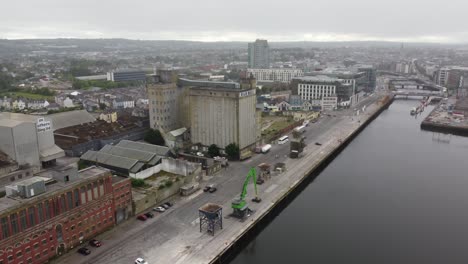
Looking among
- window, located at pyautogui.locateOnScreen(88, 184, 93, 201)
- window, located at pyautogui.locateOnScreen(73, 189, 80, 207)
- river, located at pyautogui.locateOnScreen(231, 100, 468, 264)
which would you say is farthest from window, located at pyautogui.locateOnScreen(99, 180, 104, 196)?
river, located at pyautogui.locateOnScreen(231, 100, 468, 264)

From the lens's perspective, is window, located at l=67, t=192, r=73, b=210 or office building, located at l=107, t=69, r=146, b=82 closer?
window, located at l=67, t=192, r=73, b=210

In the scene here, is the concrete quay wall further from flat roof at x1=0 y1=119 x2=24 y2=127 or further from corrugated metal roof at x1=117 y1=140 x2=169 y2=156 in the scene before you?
flat roof at x1=0 y1=119 x2=24 y2=127

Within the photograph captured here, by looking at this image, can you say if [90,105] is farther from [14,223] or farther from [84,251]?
[14,223]

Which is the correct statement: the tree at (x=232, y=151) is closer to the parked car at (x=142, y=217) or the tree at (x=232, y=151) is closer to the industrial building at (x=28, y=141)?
the parked car at (x=142, y=217)

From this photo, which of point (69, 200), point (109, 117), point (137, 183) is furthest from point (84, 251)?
point (109, 117)

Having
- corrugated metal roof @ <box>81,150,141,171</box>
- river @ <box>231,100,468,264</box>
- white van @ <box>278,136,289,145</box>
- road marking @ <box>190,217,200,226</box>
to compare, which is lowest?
river @ <box>231,100,468,264</box>

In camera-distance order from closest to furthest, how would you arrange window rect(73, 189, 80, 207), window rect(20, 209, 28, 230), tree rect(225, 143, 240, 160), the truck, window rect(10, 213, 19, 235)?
window rect(10, 213, 19, 235) → window rect(20, 209, 28, 230) → window rect(73, 189, 80, 207) → tree rect(225, 143, 240, 160) → the truck

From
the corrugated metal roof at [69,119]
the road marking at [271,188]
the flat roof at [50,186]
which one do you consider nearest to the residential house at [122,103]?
the corrugated metal roof at [69,119]
